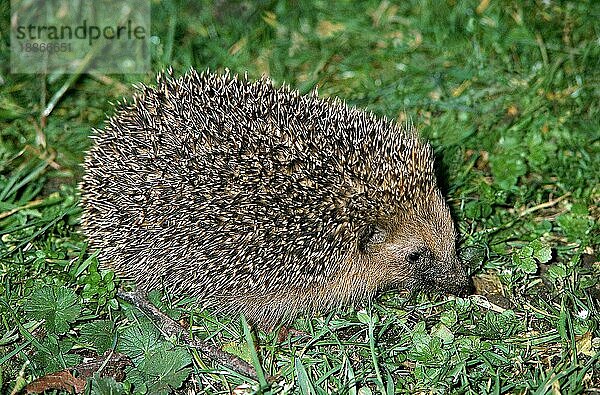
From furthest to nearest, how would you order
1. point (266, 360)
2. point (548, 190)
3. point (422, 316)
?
point (548, 190)
point (422, 316)
point (266, 360)

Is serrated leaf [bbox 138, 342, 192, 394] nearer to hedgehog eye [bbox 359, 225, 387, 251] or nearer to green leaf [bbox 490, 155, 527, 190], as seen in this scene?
hedgehog eye [bbox 359, 225, 387, 251]

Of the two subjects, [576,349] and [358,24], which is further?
[358,24]

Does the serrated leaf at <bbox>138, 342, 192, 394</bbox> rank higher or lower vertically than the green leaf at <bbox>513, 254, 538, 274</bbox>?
lower

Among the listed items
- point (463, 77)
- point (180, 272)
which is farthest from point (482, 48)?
point (180, 272)

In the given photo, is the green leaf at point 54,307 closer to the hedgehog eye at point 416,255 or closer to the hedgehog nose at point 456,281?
the hedgehog eye at point 416,255

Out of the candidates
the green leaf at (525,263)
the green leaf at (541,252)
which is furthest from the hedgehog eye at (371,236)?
the green leaf at (541,252)

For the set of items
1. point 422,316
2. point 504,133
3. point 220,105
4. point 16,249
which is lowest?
point 16,249

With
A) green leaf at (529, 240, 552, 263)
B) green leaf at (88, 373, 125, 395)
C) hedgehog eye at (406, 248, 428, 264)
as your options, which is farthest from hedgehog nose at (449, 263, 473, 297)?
green leaf at (88, 373, 125, 395)

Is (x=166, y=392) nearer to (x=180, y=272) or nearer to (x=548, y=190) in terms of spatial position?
(x=180, y=272)
